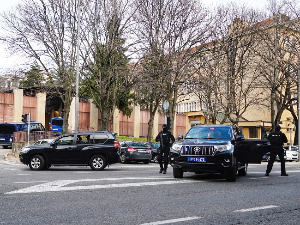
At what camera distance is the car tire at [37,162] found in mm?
17594

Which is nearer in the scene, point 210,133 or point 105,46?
point 210,133

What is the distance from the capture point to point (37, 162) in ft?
58.0

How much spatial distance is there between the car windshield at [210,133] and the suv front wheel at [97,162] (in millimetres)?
5415

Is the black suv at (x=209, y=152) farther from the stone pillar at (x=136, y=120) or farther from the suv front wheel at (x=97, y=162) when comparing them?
the stone pillar at (x=136, y=120)

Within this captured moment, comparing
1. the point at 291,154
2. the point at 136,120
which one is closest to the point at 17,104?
the point at 136,120

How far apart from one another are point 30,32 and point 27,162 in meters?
16.1

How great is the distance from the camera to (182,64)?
1184 inches

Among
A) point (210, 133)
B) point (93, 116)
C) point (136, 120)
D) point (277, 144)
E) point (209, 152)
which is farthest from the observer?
point (136, 120)

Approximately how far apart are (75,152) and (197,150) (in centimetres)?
713

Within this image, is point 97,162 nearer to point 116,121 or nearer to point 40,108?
point 40,108

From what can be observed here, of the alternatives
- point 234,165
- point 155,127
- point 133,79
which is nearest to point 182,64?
point 133,79

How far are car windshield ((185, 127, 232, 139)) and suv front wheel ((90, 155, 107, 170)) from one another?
17.8ft

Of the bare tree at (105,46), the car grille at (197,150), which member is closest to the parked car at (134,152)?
the bare tree at (105,46)

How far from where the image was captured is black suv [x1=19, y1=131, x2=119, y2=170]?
57.8ft
